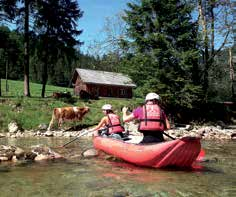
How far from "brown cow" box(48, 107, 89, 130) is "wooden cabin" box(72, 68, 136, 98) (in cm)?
2619

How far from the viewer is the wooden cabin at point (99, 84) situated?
162 feet

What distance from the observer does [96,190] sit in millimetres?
7246

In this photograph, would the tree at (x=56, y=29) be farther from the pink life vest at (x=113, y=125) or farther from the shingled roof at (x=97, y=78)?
the pink life vest at (x=113, y=125)

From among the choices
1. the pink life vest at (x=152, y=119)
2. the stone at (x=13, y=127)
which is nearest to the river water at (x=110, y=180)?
the pink life vest at (x=152, y=119)

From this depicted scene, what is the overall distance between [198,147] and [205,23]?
21.0 meters

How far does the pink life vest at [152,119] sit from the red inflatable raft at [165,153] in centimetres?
45

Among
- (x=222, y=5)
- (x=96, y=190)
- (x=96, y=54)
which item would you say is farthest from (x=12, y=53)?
(x=96, y=190)

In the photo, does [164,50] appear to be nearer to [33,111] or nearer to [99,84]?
[33,111]

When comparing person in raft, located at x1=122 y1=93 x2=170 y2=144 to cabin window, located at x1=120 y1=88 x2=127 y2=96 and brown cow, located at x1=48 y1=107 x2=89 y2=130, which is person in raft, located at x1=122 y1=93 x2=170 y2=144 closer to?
brown cow, located at x1=48 y1=107 x2=89 y2=130

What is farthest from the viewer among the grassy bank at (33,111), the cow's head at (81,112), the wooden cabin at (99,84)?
the wooden cabin at (99,84)

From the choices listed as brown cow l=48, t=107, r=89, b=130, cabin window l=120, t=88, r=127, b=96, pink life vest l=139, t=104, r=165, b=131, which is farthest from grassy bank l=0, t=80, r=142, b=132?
cabin window l=120, t=88, r=127, b=96

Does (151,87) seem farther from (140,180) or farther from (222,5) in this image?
(140,180)

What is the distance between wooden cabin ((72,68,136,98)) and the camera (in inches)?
1943

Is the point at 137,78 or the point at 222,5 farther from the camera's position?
the point at 222,5
